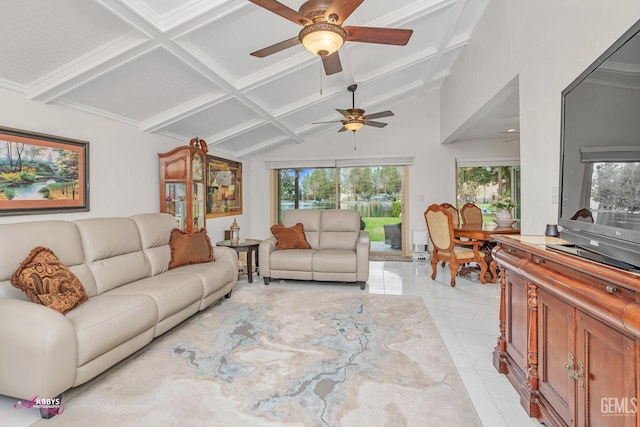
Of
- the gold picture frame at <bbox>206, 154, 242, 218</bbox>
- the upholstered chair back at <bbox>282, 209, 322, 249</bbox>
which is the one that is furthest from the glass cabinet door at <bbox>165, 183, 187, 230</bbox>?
the upholstered chair back at <bbox>282, 209, 322, 249</bbox>

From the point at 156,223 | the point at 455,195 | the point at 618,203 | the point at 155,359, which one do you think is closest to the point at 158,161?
the point at 156,223

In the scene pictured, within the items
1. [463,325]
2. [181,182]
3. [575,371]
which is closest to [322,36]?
[575,371]

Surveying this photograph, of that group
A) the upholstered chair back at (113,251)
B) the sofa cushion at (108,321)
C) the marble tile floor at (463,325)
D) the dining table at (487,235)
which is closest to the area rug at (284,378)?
the marble tile floor at (463,325)

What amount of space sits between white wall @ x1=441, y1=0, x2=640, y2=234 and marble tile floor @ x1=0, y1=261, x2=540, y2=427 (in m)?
1.02

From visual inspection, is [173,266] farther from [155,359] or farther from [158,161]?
[158,161]

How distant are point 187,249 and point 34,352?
6.16ft

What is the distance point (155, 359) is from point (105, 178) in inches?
88.9

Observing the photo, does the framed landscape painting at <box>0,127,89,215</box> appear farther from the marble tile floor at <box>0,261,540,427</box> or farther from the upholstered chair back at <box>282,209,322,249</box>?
the upholstered chair back at <box>282,209,322,249</box>

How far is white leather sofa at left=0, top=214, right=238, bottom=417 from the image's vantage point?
166 centimetres

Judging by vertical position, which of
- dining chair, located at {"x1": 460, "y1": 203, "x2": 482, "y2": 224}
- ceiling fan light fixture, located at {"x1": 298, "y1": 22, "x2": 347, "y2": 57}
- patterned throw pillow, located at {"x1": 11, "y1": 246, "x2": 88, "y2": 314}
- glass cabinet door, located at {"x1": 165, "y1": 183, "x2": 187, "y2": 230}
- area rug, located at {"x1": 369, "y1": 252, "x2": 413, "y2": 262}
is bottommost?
area rug, located at {"x1": 369, "y1": 252, "x2": 413, "y2": 262}

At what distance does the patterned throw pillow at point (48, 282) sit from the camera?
1973mm

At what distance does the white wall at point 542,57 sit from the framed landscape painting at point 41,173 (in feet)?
13.9

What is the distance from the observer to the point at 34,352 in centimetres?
163

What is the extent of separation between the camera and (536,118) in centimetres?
258
